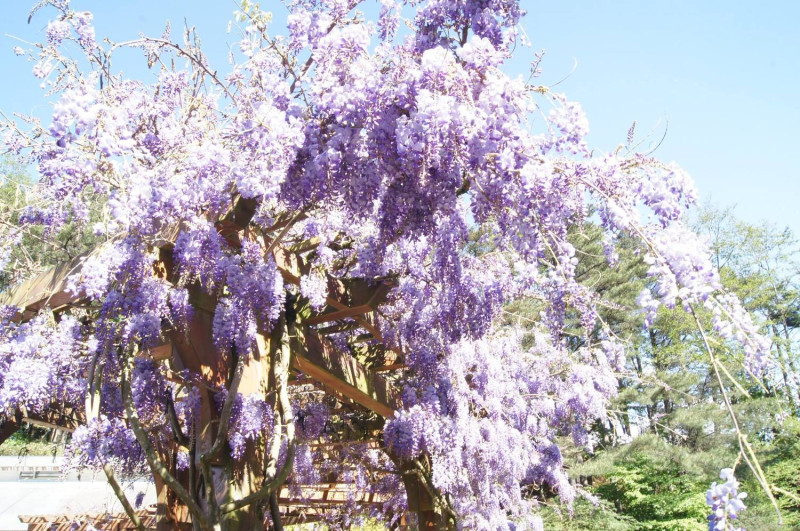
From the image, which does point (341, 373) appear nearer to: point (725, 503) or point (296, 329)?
point (296, 329)

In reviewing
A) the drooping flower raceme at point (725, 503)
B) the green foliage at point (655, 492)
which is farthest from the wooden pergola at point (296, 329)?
the green foliage at point (655, 492)

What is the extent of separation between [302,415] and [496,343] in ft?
6.65

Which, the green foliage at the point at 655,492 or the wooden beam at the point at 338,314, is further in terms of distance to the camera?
the green foliage at the point at 655,492

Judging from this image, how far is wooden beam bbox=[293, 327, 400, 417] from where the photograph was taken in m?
3.62

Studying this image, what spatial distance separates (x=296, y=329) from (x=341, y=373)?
579 millimetres

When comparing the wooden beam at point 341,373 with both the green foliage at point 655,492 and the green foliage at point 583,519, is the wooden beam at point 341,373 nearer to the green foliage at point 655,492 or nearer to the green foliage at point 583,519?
the green foliage at point 583,519

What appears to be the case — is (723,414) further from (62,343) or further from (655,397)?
(62,343)

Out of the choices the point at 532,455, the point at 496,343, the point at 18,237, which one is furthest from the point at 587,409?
the point at 18,237

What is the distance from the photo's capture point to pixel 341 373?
3.94 meters

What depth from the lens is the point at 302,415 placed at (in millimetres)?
5699

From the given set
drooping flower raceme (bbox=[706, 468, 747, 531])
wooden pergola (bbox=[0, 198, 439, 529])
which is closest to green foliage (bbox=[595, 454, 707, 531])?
wooden pergola (bbox=[0, 198, 439, 529])

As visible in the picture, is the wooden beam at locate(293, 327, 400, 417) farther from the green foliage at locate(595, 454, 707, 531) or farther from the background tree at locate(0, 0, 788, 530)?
the green foliage at locate(595, 454, 707, 531)

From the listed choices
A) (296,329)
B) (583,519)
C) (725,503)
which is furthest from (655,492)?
(725,503)

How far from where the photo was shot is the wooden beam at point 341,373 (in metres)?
3.62
